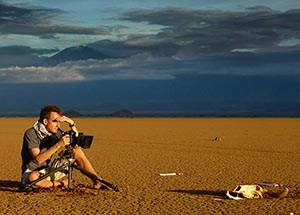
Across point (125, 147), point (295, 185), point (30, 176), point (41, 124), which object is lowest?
point (125, 147)

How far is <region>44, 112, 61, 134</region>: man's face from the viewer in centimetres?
1038

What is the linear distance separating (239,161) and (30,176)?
7.93 m

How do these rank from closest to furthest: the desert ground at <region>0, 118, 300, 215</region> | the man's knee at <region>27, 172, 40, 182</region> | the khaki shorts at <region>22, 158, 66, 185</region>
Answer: the desert ground at <region>0, 118, 300, 215</region> → the man's knee at <region>27, 172, 40, 182</region> → the khaki shorts at <region>22, 158, 66, 185</region>

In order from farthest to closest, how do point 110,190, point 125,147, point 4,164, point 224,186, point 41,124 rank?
1. point 125,147
2. point 4,164
3. point 224,186
4. point 110,190
5. point 41,124

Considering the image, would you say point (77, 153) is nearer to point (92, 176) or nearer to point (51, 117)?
point (92, 176)

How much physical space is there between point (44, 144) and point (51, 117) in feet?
1.71

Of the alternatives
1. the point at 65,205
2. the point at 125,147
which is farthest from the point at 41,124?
the point at 125,147

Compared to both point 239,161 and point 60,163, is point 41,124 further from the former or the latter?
point 239,161

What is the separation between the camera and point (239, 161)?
17344 mm

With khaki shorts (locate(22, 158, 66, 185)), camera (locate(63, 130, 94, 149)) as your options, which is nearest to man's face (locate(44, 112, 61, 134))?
camera (locate(63, 130, 94, 149))

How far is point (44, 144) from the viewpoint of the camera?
34.9ft

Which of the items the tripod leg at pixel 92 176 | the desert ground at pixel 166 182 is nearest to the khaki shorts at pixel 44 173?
the desert ground at pixel 166 182

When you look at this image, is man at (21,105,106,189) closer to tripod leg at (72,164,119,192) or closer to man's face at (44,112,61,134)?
man's face at (44,112,61,134)

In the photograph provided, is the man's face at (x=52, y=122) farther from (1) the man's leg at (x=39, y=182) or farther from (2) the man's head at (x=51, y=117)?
(1) the man's leg at (x=39, y=182)
